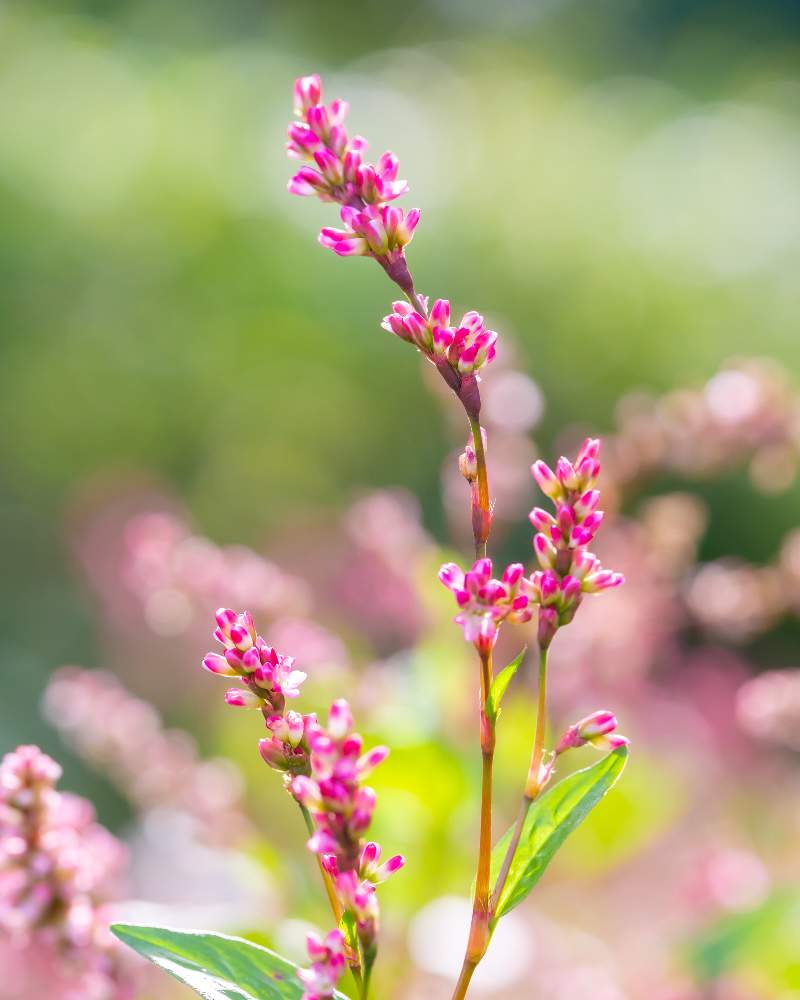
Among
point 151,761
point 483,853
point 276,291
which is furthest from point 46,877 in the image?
point 276,291

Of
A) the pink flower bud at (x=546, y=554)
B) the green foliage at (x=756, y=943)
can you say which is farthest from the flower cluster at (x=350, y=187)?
the green foliage at (x=756, y=943)

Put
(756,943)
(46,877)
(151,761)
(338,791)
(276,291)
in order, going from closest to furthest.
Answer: (338,791)
(46,877)
(756,943)
(151,761)
(276,291)

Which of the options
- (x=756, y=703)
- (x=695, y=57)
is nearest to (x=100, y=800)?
(x=756, y=703)

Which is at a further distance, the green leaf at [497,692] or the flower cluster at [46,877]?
the flower cluster at [46,877]

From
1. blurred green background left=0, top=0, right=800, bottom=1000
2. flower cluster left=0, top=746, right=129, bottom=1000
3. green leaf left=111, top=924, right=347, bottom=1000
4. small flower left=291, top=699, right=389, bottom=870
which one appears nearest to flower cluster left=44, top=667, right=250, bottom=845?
flower cluster left=0, top=746, right=129, bottom=1000

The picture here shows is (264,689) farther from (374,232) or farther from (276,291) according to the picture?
(276,291)

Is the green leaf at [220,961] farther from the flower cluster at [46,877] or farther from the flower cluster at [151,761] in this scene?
the flower cluster at [151,761]

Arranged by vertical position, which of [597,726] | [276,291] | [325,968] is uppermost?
[276,291]

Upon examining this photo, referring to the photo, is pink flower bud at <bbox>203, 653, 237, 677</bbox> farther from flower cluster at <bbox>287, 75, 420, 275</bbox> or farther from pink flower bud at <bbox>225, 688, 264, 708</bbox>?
flower cluster at <bbox>287, 75, 420, 275</bbox>
